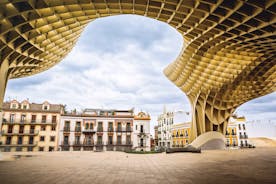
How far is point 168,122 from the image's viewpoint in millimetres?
70562

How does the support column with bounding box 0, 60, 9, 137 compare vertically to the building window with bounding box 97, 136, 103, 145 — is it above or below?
above

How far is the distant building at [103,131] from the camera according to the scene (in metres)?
46.4

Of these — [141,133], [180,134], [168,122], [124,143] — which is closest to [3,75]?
[124,143]

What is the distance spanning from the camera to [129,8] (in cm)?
1389

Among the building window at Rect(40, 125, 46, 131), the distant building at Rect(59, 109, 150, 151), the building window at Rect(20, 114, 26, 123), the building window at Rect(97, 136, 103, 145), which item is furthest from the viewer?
the building window at Rect(97, 136, 103, 145)

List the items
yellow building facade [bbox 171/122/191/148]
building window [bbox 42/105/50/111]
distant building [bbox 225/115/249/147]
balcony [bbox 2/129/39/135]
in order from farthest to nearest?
yellow building facade [bbox 171/122/191/148] < distant building [bbox 225/115/249/147] < building window [bbox 42/105/50/111] < balcony [bbox 2/129/39/135]

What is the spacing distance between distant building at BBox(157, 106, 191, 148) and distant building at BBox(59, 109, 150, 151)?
63.6ft

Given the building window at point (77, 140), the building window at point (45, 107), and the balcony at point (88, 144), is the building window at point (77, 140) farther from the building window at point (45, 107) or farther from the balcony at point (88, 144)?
the building window at point (45, 107)

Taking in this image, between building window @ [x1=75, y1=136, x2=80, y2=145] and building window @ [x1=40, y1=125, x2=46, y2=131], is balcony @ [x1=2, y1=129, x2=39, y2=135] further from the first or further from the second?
building window @ [x1=75, y1=136, x2=80, y2=145]

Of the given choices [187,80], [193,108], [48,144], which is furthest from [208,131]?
[48,144]

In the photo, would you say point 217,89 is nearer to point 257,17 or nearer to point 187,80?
point 187,80

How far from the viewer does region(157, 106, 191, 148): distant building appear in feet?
219

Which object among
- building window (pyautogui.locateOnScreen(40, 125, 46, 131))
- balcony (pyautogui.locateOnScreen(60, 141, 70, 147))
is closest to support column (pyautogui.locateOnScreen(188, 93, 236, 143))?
balcony (pyautogui.locateOnScreen(60, 141, 70, 147))

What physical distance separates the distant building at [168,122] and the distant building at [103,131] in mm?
19379
